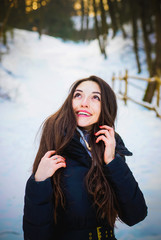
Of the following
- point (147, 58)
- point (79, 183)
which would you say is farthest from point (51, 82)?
point (147, 58)

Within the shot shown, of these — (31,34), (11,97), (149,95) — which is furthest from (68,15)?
(149,95)

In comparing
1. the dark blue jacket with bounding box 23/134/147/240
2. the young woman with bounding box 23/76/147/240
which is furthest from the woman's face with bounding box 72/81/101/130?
the dark blue jacket with bounding box 23/134/147/240

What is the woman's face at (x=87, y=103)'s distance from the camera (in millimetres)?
949

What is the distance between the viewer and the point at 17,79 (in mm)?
1507

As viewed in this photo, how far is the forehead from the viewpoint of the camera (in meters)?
1.00

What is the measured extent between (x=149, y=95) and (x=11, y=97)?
57.4 inches

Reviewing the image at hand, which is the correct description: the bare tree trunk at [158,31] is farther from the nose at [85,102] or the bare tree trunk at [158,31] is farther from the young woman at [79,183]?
the nose at [85,102]

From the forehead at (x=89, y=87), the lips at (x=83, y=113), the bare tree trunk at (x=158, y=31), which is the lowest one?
the lips at (x=83, y=113)

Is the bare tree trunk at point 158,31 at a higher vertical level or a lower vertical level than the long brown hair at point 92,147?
higher

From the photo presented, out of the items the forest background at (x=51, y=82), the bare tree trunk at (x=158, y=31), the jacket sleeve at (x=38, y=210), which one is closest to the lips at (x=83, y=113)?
the jacket sleeve at (x=38, y=210)

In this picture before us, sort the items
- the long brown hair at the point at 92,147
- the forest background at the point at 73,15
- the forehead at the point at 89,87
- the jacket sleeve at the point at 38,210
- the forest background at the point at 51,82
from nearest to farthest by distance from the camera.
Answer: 1. the jacket sleeve at the point at 38,210
2. the long brown hair at the point at 92,147
3. the forehead at the point at 89,87
4. the forest background at the point at 51,82
5. the forest background at the point at 73,15

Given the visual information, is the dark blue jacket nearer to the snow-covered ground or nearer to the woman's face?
the woman's face

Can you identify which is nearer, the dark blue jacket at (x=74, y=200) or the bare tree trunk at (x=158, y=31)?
the dark blue jacket at (x=74, y=200)

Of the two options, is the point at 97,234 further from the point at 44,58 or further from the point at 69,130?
the point at 44,58
